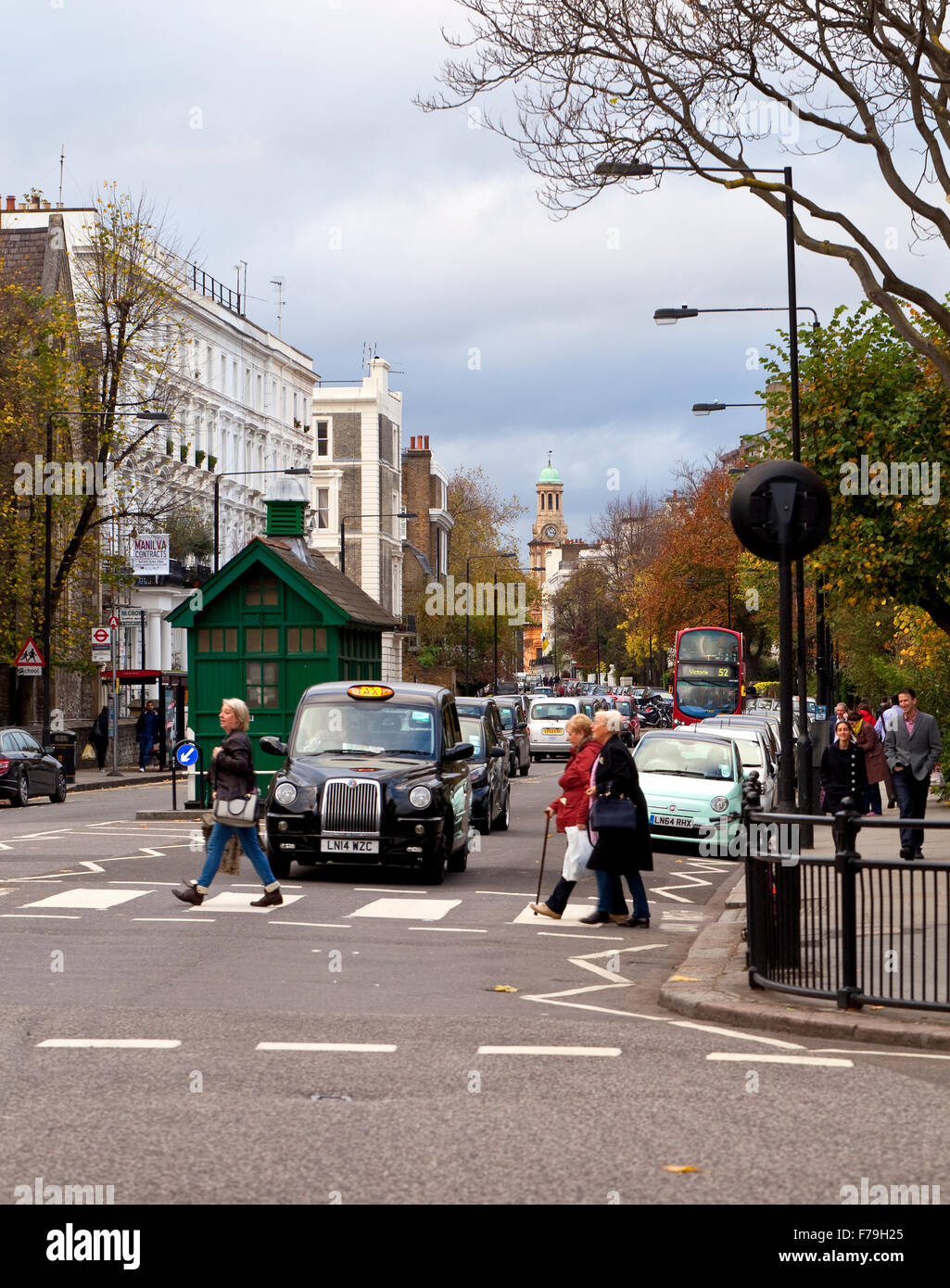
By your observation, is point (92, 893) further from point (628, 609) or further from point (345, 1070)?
point (628, 609)

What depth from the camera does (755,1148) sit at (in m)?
6.61

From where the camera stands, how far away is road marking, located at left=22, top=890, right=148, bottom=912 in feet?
49.0

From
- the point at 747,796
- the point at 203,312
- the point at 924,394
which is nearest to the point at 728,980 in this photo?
the point at 747,796

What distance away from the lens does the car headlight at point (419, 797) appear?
17125 millimetres

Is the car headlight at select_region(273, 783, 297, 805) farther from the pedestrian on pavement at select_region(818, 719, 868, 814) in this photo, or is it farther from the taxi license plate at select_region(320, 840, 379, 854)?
the pedestrian on pavement at select_region(818, 719, 868, 814)

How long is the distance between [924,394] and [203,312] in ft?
149

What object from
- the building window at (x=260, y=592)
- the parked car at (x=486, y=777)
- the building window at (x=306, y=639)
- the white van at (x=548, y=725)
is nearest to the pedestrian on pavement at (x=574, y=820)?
the parked car at (x=486, y=777)

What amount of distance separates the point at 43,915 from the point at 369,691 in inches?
217

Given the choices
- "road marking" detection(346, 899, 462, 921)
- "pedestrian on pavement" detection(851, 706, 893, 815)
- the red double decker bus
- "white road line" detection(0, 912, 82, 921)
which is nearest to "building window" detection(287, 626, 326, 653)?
"pedestrian on pavement" detection(851, 706, 893, 815)

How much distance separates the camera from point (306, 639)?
25.8 meters

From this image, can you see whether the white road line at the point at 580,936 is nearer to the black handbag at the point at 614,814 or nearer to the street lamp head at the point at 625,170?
the black handbag at the point at 614,814

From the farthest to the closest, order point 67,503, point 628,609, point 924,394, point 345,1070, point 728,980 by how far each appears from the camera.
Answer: point 628,609 → point 67,503 → point 924,394 → point 728,980 → point 345,1070

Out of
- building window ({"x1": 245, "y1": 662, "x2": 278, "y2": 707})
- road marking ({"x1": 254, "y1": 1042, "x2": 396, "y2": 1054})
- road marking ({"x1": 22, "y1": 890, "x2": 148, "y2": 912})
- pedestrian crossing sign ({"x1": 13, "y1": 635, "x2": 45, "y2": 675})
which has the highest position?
pedestrian crossing sign ({"x1": 13, "y1": 635, "x2": 45, "y2": 675})

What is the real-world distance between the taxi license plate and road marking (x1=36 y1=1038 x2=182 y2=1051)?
27.0 ft
